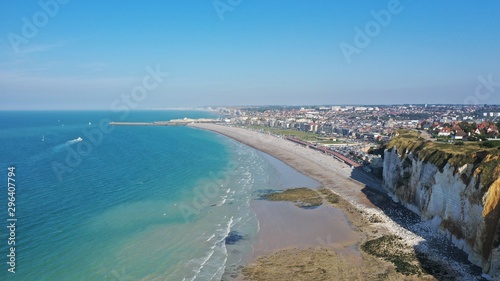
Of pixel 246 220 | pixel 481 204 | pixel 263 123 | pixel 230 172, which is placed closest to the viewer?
pixel 481 204

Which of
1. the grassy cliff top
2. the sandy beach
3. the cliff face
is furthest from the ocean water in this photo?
the grassy cliff top

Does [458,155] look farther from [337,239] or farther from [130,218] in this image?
[130,218]

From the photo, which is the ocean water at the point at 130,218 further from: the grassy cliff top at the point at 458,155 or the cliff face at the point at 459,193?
the grassy cliff top at the point at 458,155

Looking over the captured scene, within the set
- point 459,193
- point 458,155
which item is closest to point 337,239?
point 459,193

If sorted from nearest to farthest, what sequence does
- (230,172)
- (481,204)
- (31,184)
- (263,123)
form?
(481,204)
(31,184)
(230,172)
(263,123)

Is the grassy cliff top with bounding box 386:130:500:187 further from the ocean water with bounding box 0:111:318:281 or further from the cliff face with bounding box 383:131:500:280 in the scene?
the ocean water with bounding box 0:111:318:281

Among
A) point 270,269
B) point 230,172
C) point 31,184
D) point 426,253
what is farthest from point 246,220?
point 31,184

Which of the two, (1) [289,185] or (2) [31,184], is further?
(1) [289,185]

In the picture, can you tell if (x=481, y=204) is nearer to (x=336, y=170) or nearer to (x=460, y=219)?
(x=460, y=219)
